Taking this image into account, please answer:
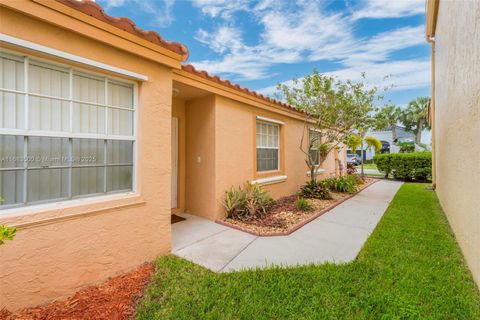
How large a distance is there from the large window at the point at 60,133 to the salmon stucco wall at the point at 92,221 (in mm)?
237

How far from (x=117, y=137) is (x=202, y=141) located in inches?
115

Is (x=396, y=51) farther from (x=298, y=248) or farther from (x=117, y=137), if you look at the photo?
(x=117, y=137)

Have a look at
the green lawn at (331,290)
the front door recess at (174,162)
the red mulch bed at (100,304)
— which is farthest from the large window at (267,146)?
the red mulch bed at (100,304)

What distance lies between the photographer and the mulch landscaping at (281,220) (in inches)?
221

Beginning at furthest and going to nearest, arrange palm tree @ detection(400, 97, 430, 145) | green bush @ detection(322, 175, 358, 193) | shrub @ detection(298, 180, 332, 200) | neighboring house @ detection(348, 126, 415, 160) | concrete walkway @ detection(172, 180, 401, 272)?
neighboring house @ detection(348, 126, 415, 160) → palm tree @ detection(400, 97, 430, 145) → green bush @ detection(322, 175, 358, 193) → shrub @ detection(298, 180, 332, 200) → concrete walkway @ detection(172, 180, 401, 272)

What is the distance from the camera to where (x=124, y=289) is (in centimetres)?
330

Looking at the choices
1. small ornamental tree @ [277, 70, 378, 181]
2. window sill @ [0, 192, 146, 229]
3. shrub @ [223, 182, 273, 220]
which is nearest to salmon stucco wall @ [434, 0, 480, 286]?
small ornamental tree @ [277, 70, 378, 181]

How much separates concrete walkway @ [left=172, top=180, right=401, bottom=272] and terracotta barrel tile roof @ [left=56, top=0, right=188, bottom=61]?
396 cm

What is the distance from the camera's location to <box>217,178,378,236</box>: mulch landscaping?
5.60 metres

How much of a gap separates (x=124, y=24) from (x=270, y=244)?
493 centimetres

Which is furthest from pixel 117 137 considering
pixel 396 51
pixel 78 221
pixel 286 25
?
pixel 396 51

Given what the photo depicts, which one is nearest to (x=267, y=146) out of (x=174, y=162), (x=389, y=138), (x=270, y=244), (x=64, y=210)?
(x=174, y=162)

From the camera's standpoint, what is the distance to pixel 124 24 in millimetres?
3600

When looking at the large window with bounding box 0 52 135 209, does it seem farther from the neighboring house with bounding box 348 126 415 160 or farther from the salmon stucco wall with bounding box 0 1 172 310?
the neighboring house with bounding box 348 126 415 160
